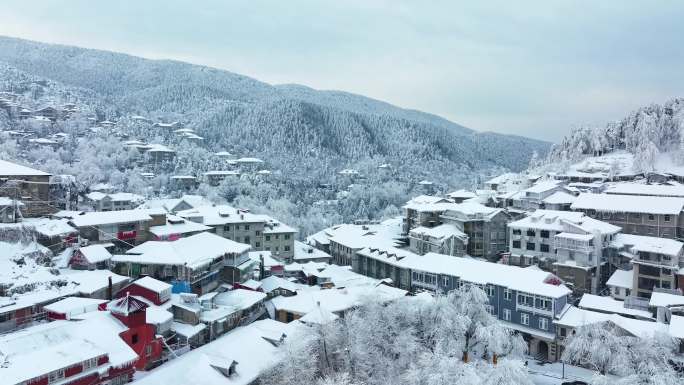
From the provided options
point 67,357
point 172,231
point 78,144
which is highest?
point 78,144

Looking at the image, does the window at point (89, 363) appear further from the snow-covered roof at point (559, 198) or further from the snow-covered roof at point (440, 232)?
the snow-covered roof at point (559, 198)

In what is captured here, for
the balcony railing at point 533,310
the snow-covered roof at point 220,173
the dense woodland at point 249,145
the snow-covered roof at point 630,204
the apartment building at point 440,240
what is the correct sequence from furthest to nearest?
1. the snow-covered roof at point 220,173
2. the dense woodland at point 249,145
3. the apartment building at point 440,240
4. the snow-covered roof at point 630,204
5. the balcony railing at point 533,310

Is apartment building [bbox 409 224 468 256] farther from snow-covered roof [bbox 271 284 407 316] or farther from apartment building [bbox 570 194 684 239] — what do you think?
Answer: snow-covered roof [bbox 271 284 407 316]

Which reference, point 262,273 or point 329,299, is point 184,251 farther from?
point 329,299

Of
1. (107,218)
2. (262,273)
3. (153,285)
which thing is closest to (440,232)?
(262,273)

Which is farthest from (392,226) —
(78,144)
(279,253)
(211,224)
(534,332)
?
(78,144)

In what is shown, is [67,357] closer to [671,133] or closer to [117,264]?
[117,264]

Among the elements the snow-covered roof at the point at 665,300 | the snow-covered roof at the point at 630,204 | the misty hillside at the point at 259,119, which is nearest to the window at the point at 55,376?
the snow-covered roof at the point at 665,300
